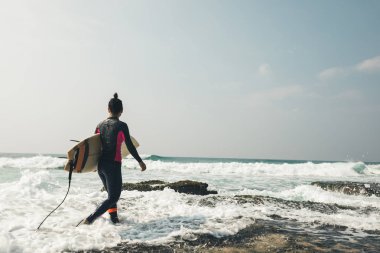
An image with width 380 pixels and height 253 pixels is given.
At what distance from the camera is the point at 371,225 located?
6.65 metres

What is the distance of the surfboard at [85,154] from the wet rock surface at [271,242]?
1.94 m

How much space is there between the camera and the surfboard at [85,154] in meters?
5.80

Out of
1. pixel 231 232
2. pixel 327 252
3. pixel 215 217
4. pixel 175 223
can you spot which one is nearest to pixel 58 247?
pixel 175 223

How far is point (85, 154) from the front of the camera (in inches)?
230

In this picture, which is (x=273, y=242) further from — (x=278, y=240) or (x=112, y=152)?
(x=112, y=152)

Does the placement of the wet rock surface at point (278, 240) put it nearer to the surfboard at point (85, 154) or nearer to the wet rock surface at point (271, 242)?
the wet rock surface at point (271, 242)

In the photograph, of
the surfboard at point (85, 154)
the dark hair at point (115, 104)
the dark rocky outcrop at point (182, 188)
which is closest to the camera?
the surfboard at point (85, 154)

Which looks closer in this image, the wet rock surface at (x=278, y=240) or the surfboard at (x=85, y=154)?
the wet rock surface at (x=278, y=240)

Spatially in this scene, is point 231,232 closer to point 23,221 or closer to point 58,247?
point 58,247

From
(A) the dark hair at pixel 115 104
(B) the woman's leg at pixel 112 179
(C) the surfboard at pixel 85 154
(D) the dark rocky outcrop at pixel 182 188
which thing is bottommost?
(D) the dark rocky outcrop at pixel 182 188

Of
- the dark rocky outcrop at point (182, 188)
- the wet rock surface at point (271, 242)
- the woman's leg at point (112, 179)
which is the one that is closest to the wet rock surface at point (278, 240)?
the wet rock surface at point (271, 242)

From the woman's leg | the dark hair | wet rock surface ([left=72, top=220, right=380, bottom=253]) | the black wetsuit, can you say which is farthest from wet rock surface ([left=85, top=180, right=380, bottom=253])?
the dark hair

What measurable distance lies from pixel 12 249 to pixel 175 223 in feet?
9.65

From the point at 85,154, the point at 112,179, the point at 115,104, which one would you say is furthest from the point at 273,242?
the point at 115,104
